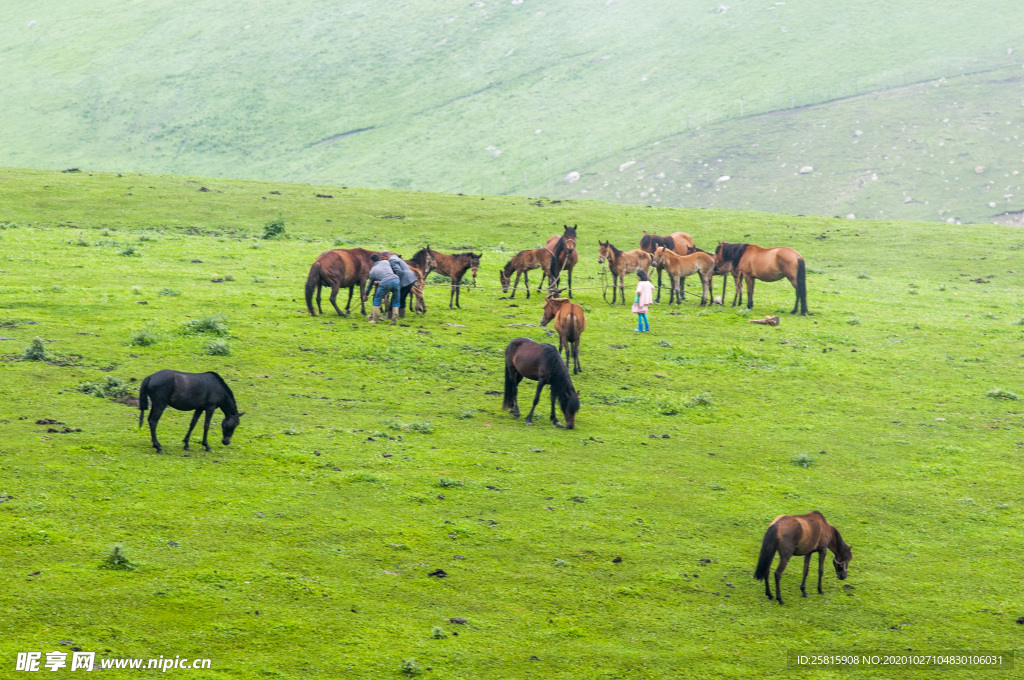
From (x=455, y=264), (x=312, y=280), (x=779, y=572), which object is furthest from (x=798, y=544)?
(x=455, y=264)

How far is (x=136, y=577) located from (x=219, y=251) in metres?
26.3

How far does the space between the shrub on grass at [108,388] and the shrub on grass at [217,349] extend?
10.7 ft

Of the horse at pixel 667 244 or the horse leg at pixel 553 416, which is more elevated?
the horse at pixel 667 244

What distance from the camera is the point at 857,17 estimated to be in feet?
401

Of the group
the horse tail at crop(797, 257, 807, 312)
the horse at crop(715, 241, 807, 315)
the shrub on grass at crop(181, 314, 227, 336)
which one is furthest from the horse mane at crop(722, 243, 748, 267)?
the shrub on grass at crop(181, 314, 227, 336)

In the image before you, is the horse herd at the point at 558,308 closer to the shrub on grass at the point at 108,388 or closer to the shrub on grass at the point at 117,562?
the shrub on grass at the point at 108,388

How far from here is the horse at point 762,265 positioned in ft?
100.0

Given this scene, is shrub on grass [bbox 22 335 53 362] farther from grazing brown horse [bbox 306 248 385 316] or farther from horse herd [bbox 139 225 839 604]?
grazing brown horse [bbox 306 248 385 316]

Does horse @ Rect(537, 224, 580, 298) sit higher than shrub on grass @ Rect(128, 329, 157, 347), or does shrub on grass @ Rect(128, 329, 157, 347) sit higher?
horse @ Rect(537, 224, 580, 298)

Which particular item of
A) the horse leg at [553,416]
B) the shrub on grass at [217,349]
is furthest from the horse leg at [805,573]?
the shrub on grass at [217,349]

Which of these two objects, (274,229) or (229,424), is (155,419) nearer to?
(229,424)

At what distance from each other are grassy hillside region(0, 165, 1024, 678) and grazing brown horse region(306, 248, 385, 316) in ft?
3.07

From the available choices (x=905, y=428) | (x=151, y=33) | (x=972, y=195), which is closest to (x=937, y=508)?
(x=905, y=428)

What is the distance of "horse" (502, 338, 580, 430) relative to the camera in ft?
61.3
